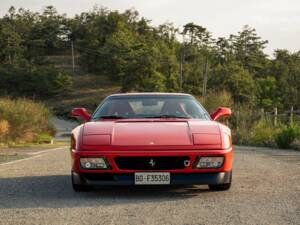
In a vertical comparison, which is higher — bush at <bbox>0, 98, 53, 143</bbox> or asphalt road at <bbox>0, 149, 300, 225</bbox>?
asphalt road at <bbox>0, 149, 300, 225</bbox>

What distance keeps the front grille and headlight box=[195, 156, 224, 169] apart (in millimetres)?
162

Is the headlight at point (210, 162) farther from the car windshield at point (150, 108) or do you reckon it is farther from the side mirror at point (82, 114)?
the side mirror at point (82, 114)

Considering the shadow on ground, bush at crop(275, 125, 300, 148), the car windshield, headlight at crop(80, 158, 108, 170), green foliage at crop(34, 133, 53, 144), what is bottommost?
green foliage at crop(34, 133, 53, 144)

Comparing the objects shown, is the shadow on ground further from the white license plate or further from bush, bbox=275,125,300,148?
bush, bbox=275,125,300,148

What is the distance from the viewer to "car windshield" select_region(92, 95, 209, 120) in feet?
29.3

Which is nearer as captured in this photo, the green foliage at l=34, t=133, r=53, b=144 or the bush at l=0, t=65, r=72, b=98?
the green foliage at l=34, t=133, r=53, b=144

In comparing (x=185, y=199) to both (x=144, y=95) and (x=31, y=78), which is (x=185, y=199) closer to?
(x=144, y=95)

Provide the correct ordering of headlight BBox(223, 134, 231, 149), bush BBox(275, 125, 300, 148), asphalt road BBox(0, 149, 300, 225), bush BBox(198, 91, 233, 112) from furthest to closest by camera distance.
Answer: bush BBox(198, 91, 233, 112) < bush BBox(275, 125, 300, 148) < headlight BBox(223, 134, 231, 149) < asphalt road BBox(0, 149, 300, 225)

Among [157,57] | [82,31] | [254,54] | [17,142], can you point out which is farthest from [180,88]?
Result: [17,142]

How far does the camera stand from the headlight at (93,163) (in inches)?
299

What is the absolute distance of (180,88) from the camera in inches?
3733

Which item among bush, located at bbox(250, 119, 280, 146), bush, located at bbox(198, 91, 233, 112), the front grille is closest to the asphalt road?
the front grille

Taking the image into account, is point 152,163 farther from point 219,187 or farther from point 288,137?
point 288,137

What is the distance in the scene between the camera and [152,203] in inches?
287
